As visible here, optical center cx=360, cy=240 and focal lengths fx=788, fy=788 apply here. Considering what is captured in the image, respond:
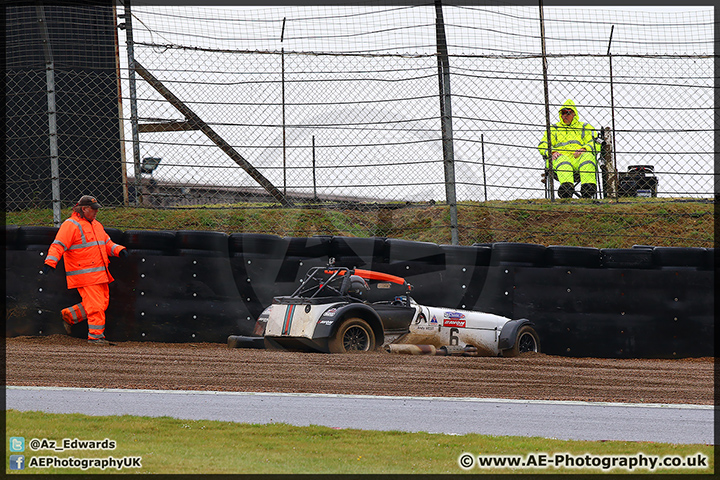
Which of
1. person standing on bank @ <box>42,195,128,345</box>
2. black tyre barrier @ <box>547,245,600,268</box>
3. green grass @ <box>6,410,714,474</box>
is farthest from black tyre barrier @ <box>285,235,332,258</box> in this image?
green grass @ <box>6,410,714,474</box>

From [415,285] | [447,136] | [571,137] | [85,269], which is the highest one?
[571,137]

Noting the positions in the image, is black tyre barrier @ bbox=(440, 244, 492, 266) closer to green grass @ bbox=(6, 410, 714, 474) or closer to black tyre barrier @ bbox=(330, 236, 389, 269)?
black tyre barrier @ bbox=(330, 236, 389, 269)

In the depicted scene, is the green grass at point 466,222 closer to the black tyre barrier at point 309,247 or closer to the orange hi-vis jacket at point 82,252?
the black tyre barrier at point 309,247

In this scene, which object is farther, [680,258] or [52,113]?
[52,113]

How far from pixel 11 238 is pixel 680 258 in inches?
290

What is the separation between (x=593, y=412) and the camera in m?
5.38

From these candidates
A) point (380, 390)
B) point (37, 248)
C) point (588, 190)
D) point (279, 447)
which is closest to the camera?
point (279, 447)

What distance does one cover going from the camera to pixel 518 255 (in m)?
8.77

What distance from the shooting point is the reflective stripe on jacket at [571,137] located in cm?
955

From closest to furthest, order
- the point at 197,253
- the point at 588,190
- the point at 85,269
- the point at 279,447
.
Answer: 1. the point at 279,447
2. the point at 85,269
3. the point at 197,253
4. the point at 588,190

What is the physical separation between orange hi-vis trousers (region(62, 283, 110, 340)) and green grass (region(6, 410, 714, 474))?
355 centimetres

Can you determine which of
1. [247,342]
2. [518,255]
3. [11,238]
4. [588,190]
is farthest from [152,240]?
[588,190]

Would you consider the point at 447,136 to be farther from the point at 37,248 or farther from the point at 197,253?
the point at 37,248

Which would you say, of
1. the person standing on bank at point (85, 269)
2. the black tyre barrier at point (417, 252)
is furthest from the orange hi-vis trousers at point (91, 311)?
the black tyre barrier at point (417, 252)
